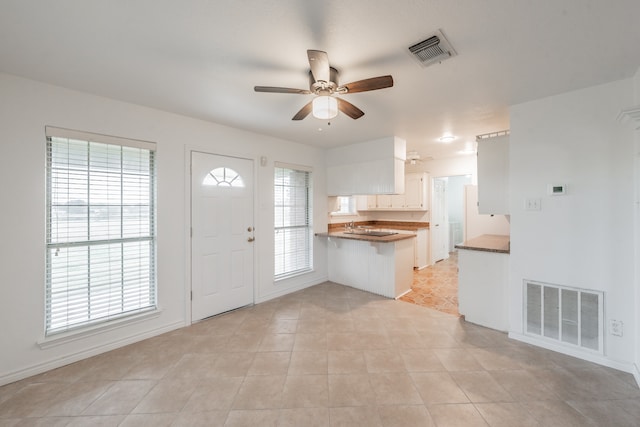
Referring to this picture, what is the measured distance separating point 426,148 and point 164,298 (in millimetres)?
4655

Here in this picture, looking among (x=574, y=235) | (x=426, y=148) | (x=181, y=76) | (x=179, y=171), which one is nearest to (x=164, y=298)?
(x=179, y=171)

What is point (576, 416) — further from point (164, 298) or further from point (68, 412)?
point (164, 298)

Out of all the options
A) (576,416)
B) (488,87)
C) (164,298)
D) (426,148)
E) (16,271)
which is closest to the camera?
(576,416)

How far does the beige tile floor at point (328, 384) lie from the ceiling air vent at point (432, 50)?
8.06 ft

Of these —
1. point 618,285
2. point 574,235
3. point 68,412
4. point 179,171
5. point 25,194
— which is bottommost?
point 68,412

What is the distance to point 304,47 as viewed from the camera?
1.71 m

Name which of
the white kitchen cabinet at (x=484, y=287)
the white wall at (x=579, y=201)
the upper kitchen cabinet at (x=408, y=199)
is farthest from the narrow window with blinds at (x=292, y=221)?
the white wall at (x=579, y=201)

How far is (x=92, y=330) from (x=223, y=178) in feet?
6.73

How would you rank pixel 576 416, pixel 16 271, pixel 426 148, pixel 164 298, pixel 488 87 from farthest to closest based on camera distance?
pixel 426 148, pixel 164 298, pixel 488 87, pixel 16 271, pixel 576 416

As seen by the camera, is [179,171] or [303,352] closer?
[303,352]

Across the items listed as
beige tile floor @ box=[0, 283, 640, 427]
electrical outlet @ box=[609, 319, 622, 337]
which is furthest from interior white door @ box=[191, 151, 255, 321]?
electrical outlet @ box=[609, 319, 622, 337]

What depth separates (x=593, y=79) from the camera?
2137 mm

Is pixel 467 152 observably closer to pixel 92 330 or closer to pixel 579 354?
pixel 579 354

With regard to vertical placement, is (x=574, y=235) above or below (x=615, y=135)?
below
